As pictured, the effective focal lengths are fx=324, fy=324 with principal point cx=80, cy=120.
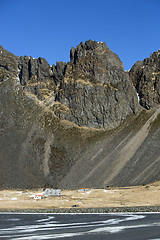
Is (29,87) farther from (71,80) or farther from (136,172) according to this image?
(136,172)

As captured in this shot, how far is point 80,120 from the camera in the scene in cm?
15312

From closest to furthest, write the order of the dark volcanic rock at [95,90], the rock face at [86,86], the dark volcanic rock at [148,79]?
the dark volcanic rock at [95,90] → the dark volcanic rock at [148,79] → the rock face at [86,86]

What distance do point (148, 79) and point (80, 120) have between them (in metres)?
40.2

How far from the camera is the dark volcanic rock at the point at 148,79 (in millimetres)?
153500

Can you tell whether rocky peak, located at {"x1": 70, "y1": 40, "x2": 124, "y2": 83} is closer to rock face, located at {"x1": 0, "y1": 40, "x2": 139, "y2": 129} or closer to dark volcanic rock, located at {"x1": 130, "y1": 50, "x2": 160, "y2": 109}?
rock face, located at {"x1": 0, "y1": 40, "x2": 139, "y2": 129}

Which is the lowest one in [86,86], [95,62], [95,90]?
[95,90]

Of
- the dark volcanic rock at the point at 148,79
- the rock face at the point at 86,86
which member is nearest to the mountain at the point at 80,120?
the dark volcanic rock at the point at 148,79

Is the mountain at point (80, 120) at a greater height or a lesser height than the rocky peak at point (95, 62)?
lesser

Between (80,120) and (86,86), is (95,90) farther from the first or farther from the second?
(80,120)

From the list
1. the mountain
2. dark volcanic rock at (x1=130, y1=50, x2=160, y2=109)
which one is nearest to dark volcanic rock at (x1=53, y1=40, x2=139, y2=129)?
the mountain

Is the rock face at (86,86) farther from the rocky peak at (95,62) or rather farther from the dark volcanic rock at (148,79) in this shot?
the dark volcanic rock at (148,79)

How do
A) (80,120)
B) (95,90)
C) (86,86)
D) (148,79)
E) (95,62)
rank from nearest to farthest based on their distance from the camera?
(80,120) < (95,90) < (86,86) < (148,79) < (95,62)

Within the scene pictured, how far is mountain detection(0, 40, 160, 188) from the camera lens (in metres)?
116

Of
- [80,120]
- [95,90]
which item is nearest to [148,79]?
[95,90]
